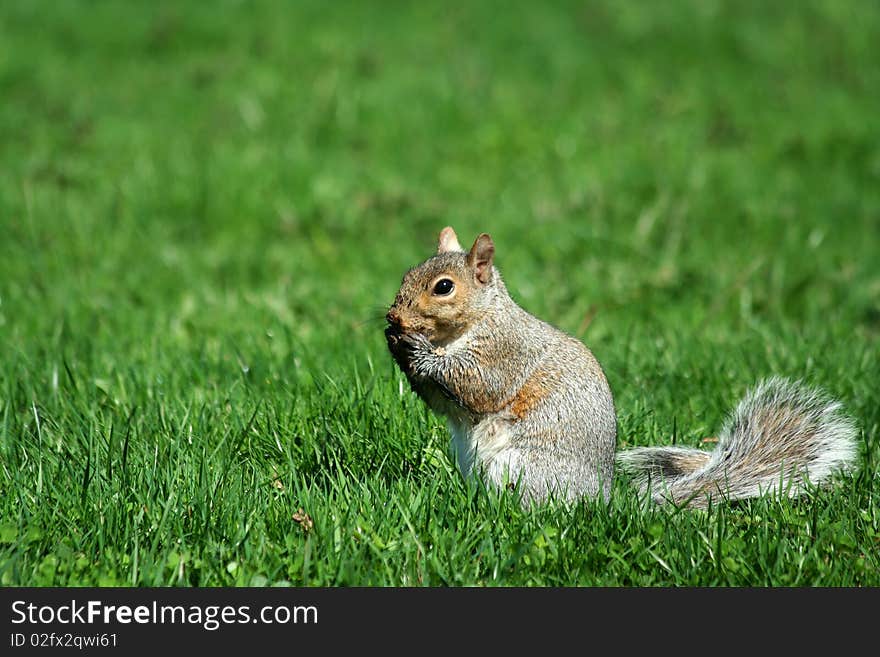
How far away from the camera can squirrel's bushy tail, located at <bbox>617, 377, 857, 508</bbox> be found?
2.84m

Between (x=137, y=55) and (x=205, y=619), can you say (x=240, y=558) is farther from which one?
(x=137, y=55)

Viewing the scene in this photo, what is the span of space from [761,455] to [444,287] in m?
0.97

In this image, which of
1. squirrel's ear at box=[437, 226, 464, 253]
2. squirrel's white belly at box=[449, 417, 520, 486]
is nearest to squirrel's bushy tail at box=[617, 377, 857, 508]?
squirrel's white belly at box=[449, 417, 520, 486]

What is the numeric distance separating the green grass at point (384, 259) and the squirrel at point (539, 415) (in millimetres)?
95

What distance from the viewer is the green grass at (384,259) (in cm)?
256

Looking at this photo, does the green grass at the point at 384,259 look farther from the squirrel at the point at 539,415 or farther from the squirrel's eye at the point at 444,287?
the squirrel's eye at the point at 444,287

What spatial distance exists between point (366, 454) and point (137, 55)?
581 centimetres

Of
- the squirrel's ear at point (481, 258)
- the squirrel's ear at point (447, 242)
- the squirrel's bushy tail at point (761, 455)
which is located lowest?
the squirrel's bushy tail at point (761, 455)

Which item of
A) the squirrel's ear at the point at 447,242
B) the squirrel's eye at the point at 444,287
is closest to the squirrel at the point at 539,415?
the squirrel's eye at the point at 444,287

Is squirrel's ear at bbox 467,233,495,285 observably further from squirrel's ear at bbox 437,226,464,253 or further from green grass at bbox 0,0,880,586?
green grass at bbox 0,0,880,586

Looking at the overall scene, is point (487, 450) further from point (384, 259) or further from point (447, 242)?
point (384, 259)

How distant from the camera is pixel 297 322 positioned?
4.69 metres

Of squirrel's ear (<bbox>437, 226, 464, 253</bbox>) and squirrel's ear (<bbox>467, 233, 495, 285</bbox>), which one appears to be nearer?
squirrel's ear (<bbox>467, 233, 495, 285</bbox>)

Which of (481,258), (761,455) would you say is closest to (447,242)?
(481,258)
